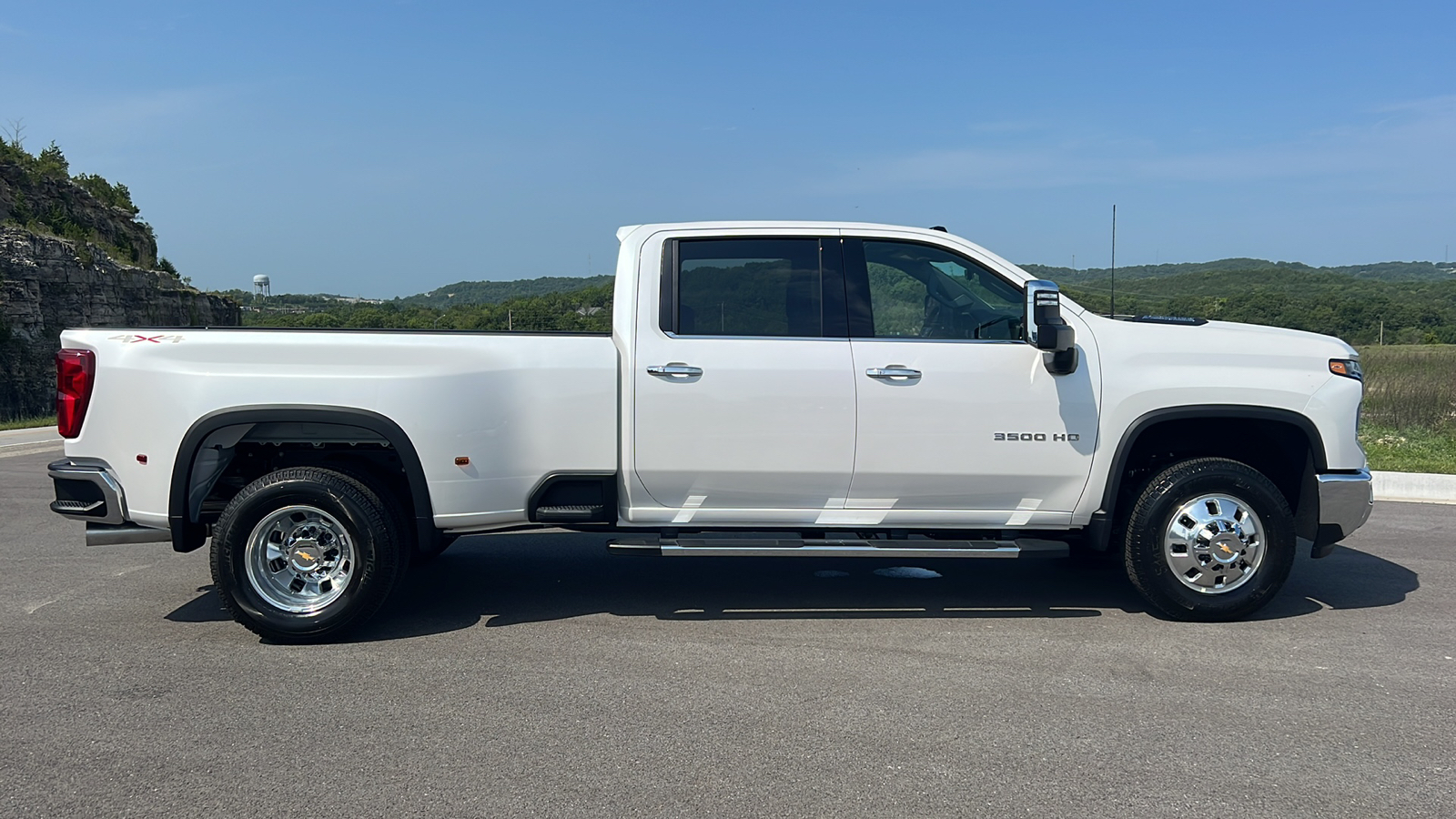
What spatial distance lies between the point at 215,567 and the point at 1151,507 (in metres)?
4.75

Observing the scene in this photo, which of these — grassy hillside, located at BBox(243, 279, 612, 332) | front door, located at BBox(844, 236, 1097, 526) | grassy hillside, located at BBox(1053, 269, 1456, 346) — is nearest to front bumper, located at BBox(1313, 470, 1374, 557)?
front door, located at BBox(844, 236, 1097, 526)

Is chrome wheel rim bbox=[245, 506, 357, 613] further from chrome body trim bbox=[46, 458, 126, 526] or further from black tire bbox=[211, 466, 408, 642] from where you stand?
chrome body trim bbox=[46, 458, 126, 526]

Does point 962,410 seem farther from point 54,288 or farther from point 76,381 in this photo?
point 54,288

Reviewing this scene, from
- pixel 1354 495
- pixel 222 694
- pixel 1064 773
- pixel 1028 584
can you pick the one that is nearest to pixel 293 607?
pixel 222 694

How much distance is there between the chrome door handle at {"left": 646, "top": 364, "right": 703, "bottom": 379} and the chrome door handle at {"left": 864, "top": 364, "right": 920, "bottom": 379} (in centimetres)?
87

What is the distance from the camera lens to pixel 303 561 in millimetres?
5254

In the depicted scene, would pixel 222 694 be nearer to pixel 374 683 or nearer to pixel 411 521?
pixel 374 683

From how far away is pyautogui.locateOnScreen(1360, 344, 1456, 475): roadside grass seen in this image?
46.4 ft

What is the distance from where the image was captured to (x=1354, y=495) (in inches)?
215

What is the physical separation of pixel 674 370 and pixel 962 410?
4.90 ft

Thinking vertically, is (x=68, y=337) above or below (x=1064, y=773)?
above

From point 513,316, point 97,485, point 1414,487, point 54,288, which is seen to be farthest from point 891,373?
point 54,288

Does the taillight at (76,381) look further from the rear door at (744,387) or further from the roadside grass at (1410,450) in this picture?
the roadside grass at (1410,450)

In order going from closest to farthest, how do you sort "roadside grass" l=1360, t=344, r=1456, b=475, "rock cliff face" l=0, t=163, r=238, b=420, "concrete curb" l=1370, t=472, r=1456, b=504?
1. "concrete curb" l=1370, t=472, r=1456, b=504
2. "roadside grass" l=1360, t=344, r=1456, b=475
3. "rock cliff face" l=0, t=163, r=238, b=420
